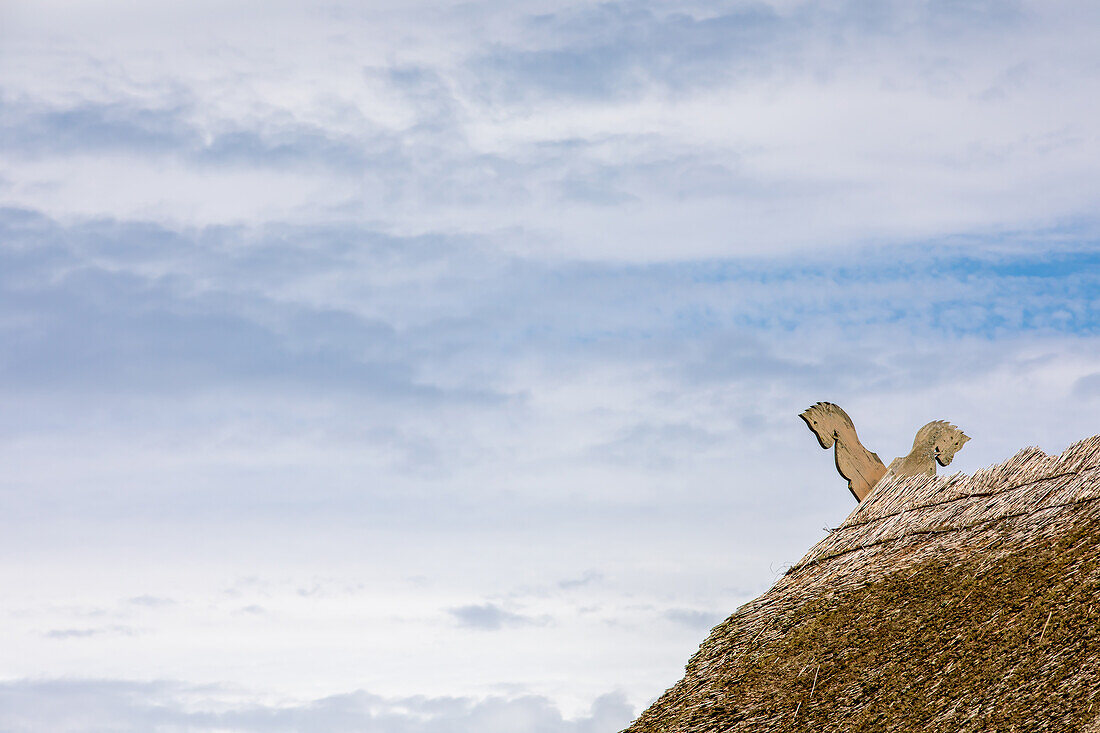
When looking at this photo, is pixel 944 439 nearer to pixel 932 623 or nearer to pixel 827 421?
pixel 827 421

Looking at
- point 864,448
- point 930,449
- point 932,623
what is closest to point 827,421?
point 864,448

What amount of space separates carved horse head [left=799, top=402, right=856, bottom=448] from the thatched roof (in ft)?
3.15

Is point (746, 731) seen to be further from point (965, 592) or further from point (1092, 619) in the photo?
point (1092, 619)

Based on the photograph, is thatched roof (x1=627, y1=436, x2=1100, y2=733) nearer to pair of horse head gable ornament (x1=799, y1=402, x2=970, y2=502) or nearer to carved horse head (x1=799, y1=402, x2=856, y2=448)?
pair of horse head gable ornament (x1=799, y1=402, x2=970, y2=502)

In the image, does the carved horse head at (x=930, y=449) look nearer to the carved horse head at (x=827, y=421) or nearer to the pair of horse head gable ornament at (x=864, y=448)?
the pair of horse head gable ornament at (x=864, y=448)

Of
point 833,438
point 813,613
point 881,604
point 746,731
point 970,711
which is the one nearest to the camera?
point 970,711

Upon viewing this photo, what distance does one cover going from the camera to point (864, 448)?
1341cm

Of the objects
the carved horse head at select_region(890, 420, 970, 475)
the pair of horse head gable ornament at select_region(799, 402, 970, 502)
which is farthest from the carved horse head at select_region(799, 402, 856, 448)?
the carved horse head at select_region(890, 420, 970, 475)

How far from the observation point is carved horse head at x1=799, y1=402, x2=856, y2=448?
13.5 m

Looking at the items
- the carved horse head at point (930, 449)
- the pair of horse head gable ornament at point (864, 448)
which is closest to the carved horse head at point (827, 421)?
the pair of horse head gable ornament at point (864, 448)

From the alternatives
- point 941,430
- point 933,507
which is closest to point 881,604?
point 933,507

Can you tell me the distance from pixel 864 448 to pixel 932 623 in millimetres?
4046

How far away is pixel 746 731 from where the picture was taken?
970 cm

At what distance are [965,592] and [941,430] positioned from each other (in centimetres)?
372
